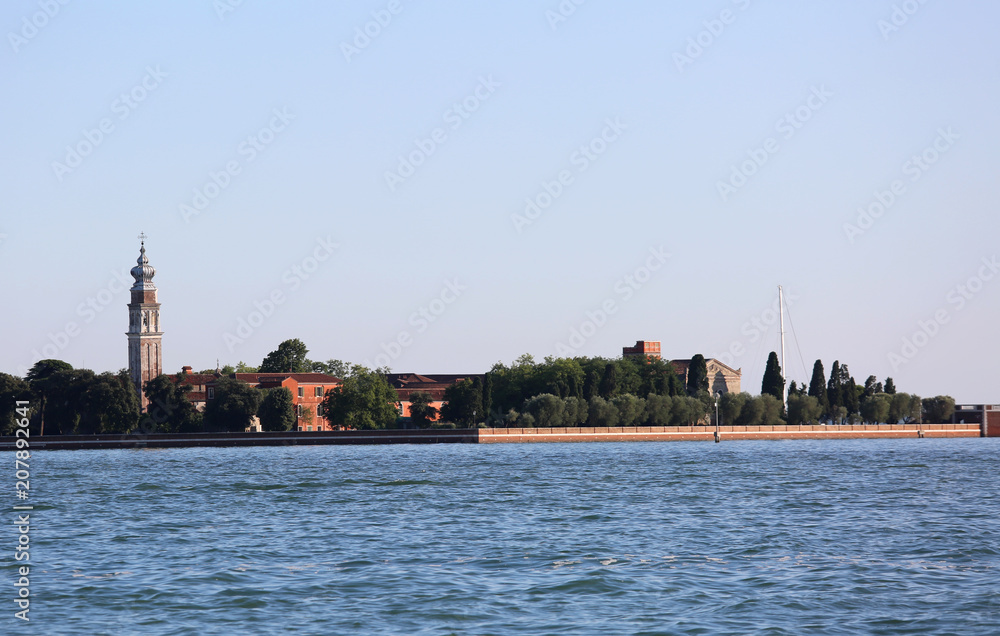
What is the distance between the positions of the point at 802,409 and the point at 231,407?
5106 cm

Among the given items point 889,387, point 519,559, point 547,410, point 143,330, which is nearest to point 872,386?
point 889,387

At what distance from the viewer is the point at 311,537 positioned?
2450 centimetres

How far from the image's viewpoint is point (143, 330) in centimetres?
12456

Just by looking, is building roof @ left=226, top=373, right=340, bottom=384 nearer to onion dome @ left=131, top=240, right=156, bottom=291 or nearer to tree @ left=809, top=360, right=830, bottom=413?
onion dome @ left=131, top=240, right=156, bottom=291

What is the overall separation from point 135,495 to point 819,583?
85.0ft

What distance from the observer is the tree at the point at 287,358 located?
470ft

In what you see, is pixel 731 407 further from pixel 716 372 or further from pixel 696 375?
pixel 716 372

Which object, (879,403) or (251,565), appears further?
(879,403)

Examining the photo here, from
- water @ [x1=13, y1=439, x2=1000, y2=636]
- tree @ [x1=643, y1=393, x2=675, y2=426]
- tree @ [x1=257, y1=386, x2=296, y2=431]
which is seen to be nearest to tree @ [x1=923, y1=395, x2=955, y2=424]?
tree @ [x1=643, y1=393, x2=675, y2=426]

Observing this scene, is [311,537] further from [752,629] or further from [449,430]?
[449,430]

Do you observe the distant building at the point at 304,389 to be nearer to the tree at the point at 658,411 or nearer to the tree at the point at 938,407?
the tree at the point at 658,411

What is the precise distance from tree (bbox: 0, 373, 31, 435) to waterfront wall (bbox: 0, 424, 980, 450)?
1062 mm

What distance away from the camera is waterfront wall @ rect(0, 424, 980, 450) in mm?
88562

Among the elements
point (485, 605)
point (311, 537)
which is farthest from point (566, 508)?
point (485, 605)
